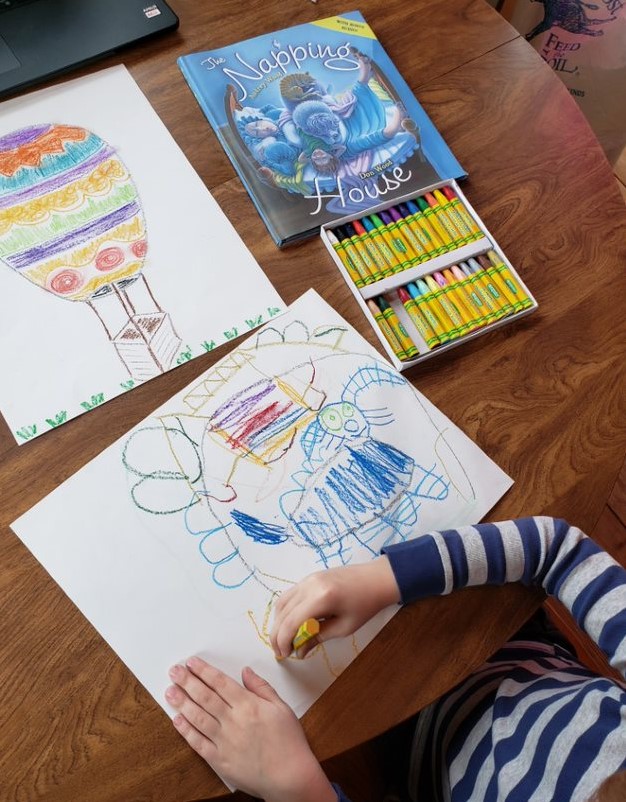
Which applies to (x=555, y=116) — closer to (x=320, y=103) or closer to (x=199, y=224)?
(x=320, y=103)

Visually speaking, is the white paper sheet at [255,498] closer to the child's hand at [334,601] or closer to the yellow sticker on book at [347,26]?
the child's hand at [334,601]

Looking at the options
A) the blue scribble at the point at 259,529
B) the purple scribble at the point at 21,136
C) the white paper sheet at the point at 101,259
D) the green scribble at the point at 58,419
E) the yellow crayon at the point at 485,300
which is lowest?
the blue scribble at the point at 259,529

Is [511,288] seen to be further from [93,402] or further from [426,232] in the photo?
[93,402]

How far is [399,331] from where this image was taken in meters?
0.70

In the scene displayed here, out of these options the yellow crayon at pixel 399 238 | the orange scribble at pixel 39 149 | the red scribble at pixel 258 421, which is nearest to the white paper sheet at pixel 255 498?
the red scribble at pixel 258 421

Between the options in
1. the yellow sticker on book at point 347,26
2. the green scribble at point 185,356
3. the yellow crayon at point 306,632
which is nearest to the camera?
the yellow crayon at point 306,632

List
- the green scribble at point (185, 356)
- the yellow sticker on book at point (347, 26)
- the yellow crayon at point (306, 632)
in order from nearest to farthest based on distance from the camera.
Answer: the yellow crayon at point (306, 632) < the green scribble at point (185, 356) < the yellow sticker on book at point (347, 26)

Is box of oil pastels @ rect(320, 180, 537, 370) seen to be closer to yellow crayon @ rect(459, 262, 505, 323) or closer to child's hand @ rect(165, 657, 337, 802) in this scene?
yellow crayon @ rect(459, 262, 505, 323)

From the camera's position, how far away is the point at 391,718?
1.90 feet

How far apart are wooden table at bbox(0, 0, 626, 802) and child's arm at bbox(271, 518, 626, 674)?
0.02 metres

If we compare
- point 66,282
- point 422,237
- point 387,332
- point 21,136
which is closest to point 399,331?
point 387,332

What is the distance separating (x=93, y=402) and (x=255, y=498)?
0.17 m

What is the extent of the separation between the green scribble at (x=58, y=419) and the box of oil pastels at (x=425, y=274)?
0.31 meters

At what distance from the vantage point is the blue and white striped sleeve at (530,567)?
2.04ft
